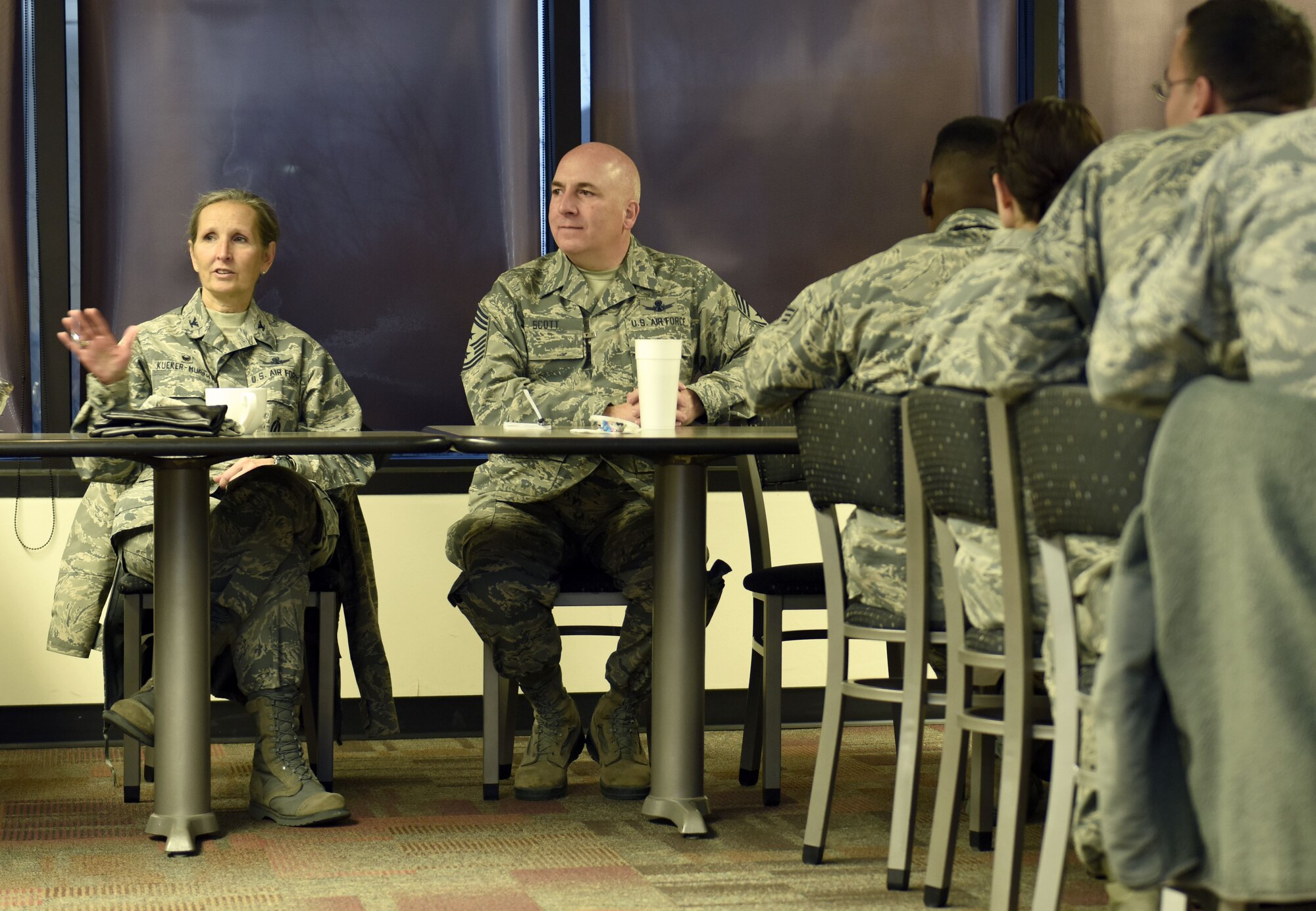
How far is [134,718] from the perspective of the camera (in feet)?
9.45

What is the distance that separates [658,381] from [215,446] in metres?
0.83

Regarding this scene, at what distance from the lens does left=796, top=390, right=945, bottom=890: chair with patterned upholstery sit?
2.39 m

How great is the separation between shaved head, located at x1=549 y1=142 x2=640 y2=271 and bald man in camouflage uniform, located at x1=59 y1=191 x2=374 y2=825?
0.63 metres

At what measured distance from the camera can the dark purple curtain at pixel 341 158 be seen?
13.4 feet

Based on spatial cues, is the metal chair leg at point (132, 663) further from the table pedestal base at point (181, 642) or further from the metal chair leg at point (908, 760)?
the metal chair leg at point (908, 760)

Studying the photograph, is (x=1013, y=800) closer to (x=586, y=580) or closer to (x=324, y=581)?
(x=586, y=580)

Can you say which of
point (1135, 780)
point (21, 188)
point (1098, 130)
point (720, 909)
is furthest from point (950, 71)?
point (1135, 780)

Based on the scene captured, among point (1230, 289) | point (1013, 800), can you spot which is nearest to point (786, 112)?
point (1013, 800)

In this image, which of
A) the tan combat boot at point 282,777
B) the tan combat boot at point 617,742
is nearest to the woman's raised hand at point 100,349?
the tan combat boot at point 282,777

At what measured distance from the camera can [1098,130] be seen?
2354mm

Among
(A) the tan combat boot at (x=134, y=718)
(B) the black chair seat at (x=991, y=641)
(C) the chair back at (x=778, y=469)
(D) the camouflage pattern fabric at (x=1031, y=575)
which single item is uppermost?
(C) the chair back at (x=778, y=469)

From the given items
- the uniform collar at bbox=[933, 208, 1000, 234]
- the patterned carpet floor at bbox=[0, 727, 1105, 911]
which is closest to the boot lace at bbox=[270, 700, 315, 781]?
the patterned carpet floor at bbox=[0, 727, 1105, 911]

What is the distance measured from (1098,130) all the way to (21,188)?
2.89 meters

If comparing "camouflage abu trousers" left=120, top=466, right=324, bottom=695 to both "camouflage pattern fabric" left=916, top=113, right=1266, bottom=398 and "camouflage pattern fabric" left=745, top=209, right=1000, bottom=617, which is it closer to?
"camouflage pattern fabric" left=745, top=209, right=1000, bottom=617
